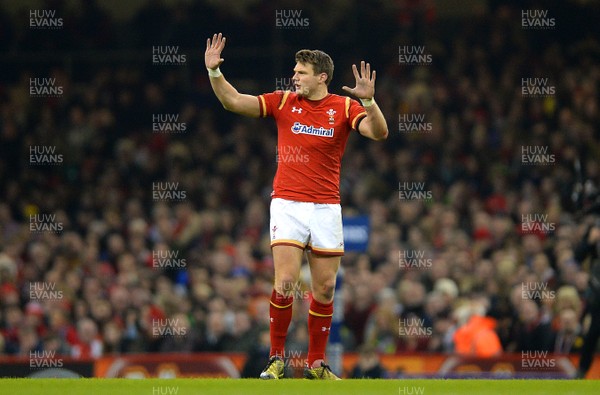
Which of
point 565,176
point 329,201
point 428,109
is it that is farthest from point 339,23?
point 329,201

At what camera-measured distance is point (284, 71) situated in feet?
72.6

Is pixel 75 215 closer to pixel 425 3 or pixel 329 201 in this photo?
pixel 425 3

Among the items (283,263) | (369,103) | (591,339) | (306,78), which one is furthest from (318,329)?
(591,339)

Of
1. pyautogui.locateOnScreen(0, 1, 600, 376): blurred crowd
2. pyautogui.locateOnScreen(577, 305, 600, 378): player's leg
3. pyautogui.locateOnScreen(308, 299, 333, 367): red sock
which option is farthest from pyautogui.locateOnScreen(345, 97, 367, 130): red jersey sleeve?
pyautogui.locateOnScreen(0, 1, 600, 376): blurred crowd

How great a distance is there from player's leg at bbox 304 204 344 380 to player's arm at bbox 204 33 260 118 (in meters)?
0.97

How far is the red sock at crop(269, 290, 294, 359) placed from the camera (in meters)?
10.1

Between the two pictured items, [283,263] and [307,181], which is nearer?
[283,263]

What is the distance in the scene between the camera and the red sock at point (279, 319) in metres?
10.1

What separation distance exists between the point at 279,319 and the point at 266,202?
10.4m

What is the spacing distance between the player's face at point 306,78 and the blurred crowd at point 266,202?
163 inches

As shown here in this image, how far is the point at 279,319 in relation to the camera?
10.1 m

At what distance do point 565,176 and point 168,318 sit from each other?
631cm

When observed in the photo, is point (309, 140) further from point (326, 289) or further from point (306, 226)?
point (326, 289)

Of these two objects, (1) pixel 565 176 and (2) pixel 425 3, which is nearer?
(1) pixel 565 176
